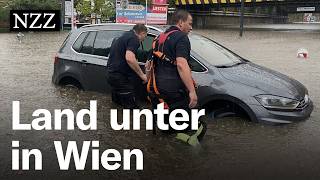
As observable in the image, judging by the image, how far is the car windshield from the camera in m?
6.57

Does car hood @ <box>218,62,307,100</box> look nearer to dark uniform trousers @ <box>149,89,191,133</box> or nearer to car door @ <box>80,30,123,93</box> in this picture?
dark uniform trousers @ <box>149,89,191,133</box>

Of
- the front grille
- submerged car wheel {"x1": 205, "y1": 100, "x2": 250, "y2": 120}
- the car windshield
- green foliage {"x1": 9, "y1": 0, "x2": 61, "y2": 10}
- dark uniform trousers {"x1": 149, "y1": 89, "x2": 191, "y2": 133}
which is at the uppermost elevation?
green foliage {"x1": 9, "y1": 0, "x2": 61, "y2": 10}

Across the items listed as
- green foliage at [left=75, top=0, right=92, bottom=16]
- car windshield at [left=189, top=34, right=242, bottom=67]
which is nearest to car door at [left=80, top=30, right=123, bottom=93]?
car windshield at [left=189, top=34, right=242, bottom=67]

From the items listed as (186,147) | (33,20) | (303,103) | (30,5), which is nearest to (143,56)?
(186,147)

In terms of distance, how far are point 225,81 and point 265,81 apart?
0.55 metres

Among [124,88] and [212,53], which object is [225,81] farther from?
[124,88]

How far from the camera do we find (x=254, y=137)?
5836mm

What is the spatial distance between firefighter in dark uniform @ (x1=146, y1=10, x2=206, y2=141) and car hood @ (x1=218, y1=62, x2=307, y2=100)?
3.44 ft

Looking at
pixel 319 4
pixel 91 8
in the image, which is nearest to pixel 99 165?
pixel 91 8

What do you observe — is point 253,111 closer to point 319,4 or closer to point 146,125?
point 146,125

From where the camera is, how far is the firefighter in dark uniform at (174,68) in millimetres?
5059

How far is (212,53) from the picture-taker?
6.84 meters

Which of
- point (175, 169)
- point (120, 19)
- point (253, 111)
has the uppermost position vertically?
point (120, 19)

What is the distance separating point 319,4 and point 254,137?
42585mm
